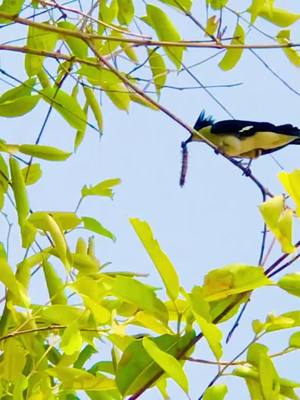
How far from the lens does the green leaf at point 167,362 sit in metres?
0.61

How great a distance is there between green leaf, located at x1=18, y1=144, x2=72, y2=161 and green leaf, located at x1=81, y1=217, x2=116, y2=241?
0.23 ft

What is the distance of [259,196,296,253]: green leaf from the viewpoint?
2.18 feet

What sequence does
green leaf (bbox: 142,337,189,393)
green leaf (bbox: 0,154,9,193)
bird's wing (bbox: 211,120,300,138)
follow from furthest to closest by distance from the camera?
bird's wing (bbox: 211,120,300,138) → green leaf (bbox: 0,154,9,193) → green leaf (bbox: 142,337,189,393)

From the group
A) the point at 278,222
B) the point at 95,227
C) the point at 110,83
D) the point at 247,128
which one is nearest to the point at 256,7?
the point at 110,83

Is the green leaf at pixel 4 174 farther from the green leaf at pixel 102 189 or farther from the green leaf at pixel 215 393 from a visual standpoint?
the green leaf at pixel 215 393

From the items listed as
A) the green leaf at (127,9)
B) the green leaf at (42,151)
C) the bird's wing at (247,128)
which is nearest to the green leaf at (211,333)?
the green leaf at (42,151)

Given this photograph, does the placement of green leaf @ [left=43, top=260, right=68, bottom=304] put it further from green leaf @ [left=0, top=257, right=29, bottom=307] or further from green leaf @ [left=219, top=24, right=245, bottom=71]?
green leaf @ [left=219, top=24, right=245, bottom=71]

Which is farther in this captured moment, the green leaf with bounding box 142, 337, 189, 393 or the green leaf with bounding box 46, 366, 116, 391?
the green leaf with bounding box 46, 366, 116, 391

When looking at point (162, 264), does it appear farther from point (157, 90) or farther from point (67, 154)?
point (157, 90)

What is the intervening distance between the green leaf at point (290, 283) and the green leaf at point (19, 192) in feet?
0.94

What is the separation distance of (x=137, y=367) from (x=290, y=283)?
0.40ft

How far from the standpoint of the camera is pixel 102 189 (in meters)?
0.98

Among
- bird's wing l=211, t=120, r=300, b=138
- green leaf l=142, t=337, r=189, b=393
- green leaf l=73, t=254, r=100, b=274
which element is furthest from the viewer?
bird's wing l=211, t=120, r=300, b=138

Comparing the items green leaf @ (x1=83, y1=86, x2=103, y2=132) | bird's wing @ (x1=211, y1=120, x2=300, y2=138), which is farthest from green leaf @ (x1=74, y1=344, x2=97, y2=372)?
bird's wing @ (x1=211, y1=120, x2=300, y2=138)
